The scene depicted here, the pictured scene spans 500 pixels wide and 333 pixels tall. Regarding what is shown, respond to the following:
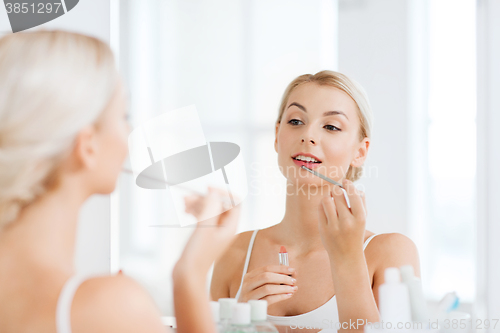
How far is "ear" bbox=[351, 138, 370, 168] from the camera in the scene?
0.86 meters

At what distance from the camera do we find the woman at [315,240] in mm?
669

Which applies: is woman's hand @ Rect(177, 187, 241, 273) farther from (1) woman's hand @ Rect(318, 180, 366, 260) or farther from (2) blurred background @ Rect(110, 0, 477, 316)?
(2) blurred background @ Rect(110, 0, 477, 316)

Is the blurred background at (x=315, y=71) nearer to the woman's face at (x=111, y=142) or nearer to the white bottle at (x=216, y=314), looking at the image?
the white bottle at (x=216, y=314)

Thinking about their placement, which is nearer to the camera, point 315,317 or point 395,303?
point 395,303

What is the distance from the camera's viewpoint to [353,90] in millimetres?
835

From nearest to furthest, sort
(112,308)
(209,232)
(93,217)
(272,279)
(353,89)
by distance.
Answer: (112,308)
(209,232)
(272,279)
(353,89)
(93,217)

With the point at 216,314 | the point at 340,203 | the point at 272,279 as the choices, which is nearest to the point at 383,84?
the point at 340,203

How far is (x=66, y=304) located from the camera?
0.39 metres

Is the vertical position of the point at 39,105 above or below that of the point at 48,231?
above

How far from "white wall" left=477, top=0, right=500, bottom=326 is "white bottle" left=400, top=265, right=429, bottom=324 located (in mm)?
256

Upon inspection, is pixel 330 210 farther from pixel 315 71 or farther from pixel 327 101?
pixel 315 71

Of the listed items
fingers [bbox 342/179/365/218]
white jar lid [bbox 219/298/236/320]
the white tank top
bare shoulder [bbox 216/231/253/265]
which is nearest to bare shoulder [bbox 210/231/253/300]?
bare shoulder [bbox 216/231/253/265]

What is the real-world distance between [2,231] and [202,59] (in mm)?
708

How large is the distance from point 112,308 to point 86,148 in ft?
0.54
